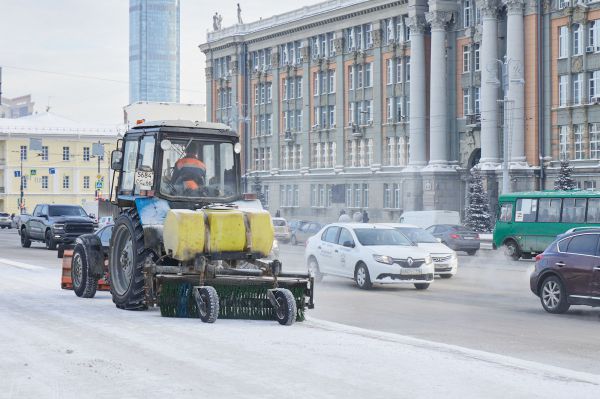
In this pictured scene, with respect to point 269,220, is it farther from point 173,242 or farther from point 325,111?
point 325,111

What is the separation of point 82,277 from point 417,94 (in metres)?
59.9

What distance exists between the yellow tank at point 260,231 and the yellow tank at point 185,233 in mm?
772

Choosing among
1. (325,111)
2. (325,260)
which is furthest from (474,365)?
(325,111)

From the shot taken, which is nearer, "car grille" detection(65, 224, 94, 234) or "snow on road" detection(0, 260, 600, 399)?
"snow on road" detection(0, 260, 600, 399)

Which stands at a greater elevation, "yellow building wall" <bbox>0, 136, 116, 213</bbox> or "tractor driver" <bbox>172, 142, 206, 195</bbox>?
"yellow building wall" <bbox>0, 136, 116, 213</bbox>

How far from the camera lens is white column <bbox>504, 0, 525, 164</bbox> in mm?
67062

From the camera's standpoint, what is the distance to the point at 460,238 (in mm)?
47594

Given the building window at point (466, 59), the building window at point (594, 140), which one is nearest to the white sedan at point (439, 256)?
the building window at point (594, 140)

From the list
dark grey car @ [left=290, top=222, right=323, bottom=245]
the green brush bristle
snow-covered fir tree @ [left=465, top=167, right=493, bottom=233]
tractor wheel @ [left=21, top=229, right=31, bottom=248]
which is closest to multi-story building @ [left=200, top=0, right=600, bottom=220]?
snow-covered fir tree @ [left=465, top=167, right=493, bottom=233]

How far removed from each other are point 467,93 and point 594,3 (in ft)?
43.3

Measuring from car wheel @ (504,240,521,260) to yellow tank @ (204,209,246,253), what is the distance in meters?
29.7

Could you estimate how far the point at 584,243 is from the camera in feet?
62.4

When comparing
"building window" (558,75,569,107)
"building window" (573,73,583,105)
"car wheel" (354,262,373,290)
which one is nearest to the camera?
"car wheel" (354,262,373,290)

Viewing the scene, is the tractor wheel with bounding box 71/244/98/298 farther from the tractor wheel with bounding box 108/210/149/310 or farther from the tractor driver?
the tractor driver
